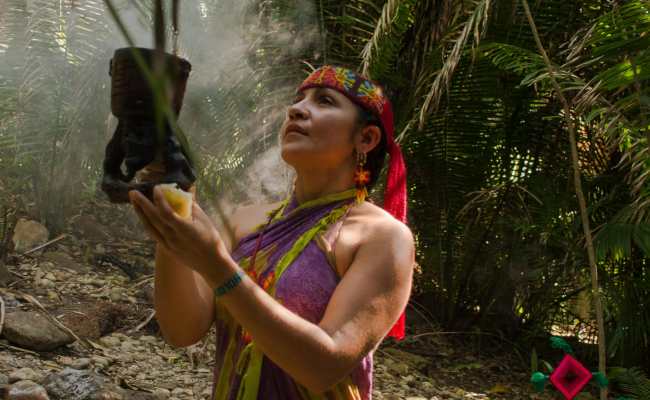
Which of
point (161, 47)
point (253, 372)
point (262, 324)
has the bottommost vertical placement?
point (253, 372)

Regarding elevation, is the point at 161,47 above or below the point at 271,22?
below

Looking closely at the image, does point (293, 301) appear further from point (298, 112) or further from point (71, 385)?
point (71, 385)

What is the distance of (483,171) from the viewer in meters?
4.80

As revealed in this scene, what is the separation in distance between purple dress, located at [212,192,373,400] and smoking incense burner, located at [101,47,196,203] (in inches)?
18.2

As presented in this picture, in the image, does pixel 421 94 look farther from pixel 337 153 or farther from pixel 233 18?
pixel 337 153

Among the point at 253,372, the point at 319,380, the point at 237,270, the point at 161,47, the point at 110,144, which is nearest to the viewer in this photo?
the point at 161,47

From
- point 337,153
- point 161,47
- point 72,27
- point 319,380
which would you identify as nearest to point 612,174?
point 72,27

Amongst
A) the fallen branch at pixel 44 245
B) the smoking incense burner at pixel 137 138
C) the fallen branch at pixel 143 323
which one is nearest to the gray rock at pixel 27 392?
the fallen branch at pixel 143 323

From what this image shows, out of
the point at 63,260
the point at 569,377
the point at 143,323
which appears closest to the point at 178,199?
the point at 569,377

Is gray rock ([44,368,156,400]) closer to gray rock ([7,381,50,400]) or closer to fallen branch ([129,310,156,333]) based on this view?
gray rock ([7,381,50,400])

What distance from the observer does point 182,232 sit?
36.5 inches

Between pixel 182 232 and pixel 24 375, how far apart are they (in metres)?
2.29

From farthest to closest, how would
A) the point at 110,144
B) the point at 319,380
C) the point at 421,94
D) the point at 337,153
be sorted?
the point at 421,94
the point at 337,153
the point at 319,380
the point at 110,144

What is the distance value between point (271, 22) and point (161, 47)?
14.5 ft
